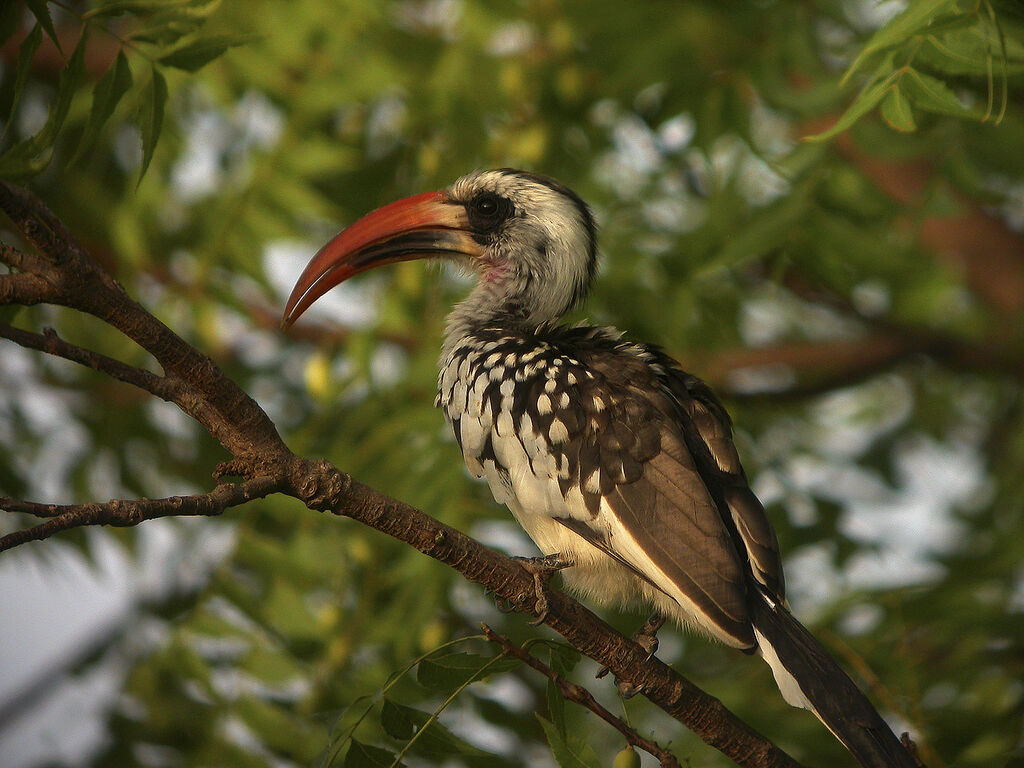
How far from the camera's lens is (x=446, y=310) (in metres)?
3.66

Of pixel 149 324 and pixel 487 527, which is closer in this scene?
pixel 149 324

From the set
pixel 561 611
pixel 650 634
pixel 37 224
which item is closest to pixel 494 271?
pixel 650 634

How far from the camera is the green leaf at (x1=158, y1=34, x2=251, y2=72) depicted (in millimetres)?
2135

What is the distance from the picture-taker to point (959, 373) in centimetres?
503

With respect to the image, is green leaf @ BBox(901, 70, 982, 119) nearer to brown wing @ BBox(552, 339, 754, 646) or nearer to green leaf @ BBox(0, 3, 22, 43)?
brown wing @ BBox(552, 339, 754, 646)

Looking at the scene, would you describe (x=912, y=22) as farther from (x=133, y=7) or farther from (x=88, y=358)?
(x=88, y=358)

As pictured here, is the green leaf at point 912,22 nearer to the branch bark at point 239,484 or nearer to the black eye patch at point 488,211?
the branch bark at point 239,484

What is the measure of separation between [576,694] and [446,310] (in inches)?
74.8

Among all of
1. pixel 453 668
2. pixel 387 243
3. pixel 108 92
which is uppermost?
pixel 387 243

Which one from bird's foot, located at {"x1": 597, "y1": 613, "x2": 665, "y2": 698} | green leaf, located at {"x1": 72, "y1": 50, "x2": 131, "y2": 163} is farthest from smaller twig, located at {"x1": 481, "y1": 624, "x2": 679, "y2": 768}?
green leaf, located at {"x1": 72, "y1": 50, "x2": 131, "y2": 163}

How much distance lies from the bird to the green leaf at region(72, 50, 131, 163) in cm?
67

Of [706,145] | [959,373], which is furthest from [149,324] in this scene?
[959,373]

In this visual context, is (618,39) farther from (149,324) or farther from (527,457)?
(149,324)

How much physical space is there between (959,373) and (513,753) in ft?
10.4
